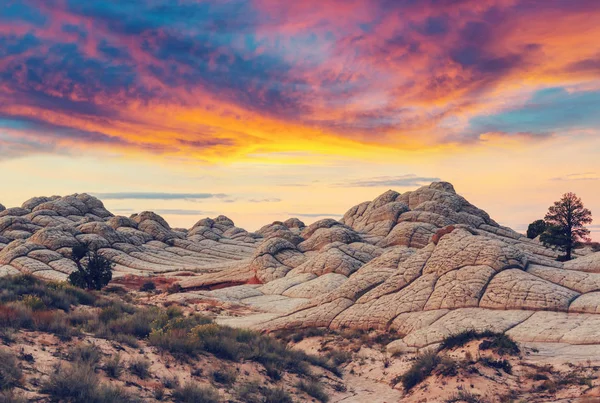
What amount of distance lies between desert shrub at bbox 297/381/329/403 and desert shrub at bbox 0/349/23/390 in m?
8.58

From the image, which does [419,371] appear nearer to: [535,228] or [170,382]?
[170,382]

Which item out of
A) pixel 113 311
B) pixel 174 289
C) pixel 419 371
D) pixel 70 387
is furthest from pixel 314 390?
pixel 174 289

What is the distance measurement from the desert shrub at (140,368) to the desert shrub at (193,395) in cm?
137

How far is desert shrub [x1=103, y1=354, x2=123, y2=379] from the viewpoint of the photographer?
572 inches

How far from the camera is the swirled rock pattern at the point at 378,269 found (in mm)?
23594

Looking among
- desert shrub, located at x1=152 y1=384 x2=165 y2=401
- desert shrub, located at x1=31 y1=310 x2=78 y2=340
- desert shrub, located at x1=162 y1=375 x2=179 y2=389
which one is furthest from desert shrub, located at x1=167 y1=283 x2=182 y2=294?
desert shrub, located at x1=152 y1=384 x2=165 y2=401

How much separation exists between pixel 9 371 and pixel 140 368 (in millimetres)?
3536

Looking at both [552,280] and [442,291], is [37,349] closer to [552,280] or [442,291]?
[442,291]

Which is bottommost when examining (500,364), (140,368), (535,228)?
(500,364)

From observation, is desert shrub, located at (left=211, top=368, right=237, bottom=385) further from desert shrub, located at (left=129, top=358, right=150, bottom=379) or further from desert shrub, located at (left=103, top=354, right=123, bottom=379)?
desert shrub, located at (left=103, top=354, right=123, bottom=379)

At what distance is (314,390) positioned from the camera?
17141mm

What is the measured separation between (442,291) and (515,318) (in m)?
4.08

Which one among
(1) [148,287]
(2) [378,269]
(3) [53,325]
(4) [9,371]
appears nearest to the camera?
(4) [9,371]

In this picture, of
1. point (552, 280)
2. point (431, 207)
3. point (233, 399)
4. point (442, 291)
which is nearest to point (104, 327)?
point (233, 399)
